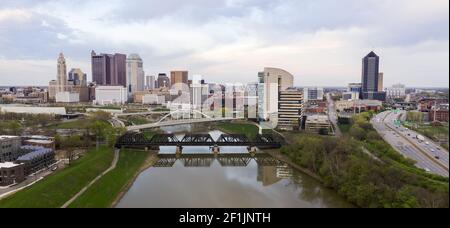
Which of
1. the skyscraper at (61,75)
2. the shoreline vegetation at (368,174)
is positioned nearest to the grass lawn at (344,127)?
the shoreline vegetation at (368,174)

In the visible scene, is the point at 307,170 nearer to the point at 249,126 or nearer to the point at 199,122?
the point at 249,126

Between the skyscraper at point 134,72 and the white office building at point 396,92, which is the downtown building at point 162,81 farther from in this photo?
the white office building at point 396,92

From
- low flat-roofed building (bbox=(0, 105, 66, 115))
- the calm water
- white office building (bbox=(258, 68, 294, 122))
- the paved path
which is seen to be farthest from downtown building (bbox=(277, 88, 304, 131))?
low flat-roofed building (bbox=(0, 105, 66, 115))

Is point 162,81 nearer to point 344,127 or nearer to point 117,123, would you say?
point 117,123

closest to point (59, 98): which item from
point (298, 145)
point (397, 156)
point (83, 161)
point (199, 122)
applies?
point (199, 122)

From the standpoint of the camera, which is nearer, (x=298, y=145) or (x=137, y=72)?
(x=298, y=145)

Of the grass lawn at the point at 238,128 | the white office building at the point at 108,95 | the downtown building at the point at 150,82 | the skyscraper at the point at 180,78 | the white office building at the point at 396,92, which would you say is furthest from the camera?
the downtown building at the point at 150,82

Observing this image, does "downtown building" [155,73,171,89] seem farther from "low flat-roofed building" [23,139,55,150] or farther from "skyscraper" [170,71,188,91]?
"low flat-roofed building" [23,139,55,150]
